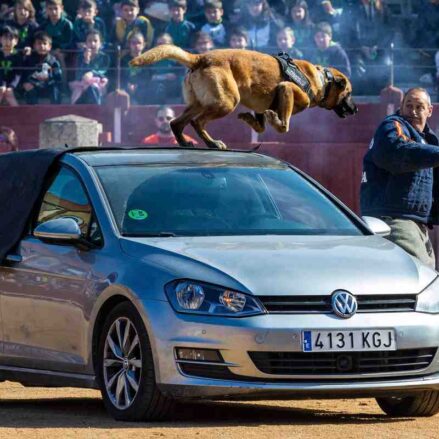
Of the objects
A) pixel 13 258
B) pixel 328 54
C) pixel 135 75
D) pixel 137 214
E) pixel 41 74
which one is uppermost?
pixel 137 214

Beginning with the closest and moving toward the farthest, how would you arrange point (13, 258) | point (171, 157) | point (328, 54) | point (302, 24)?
point (13, 258) < point (171, 157) < point (328, 54) < point (302, 24)

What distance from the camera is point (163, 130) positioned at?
20266 mm

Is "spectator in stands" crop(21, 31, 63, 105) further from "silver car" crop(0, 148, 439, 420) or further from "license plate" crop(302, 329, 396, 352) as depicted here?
"license plate" crop(302, 329, 396, 352)

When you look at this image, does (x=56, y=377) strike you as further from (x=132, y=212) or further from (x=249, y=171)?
(x=249, y=171)

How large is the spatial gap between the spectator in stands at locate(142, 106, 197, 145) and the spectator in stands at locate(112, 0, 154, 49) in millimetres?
1425

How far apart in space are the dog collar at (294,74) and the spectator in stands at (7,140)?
962 centimetres

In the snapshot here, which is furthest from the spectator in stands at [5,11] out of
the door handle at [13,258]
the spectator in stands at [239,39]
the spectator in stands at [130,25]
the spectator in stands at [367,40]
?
the door handle at [13,258]

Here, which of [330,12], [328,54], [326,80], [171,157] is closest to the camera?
[171,157]

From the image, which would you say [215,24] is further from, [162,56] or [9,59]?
[162,56]

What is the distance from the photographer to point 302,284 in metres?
7.04

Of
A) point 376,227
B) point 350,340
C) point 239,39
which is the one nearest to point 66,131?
point 239,39

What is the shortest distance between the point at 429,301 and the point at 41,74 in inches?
606

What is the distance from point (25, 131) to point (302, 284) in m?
15.9

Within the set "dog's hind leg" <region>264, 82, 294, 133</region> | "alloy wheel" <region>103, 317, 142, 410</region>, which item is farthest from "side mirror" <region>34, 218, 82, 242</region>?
"dog's hind leg" <region>264, 82, 294, 133</region>
